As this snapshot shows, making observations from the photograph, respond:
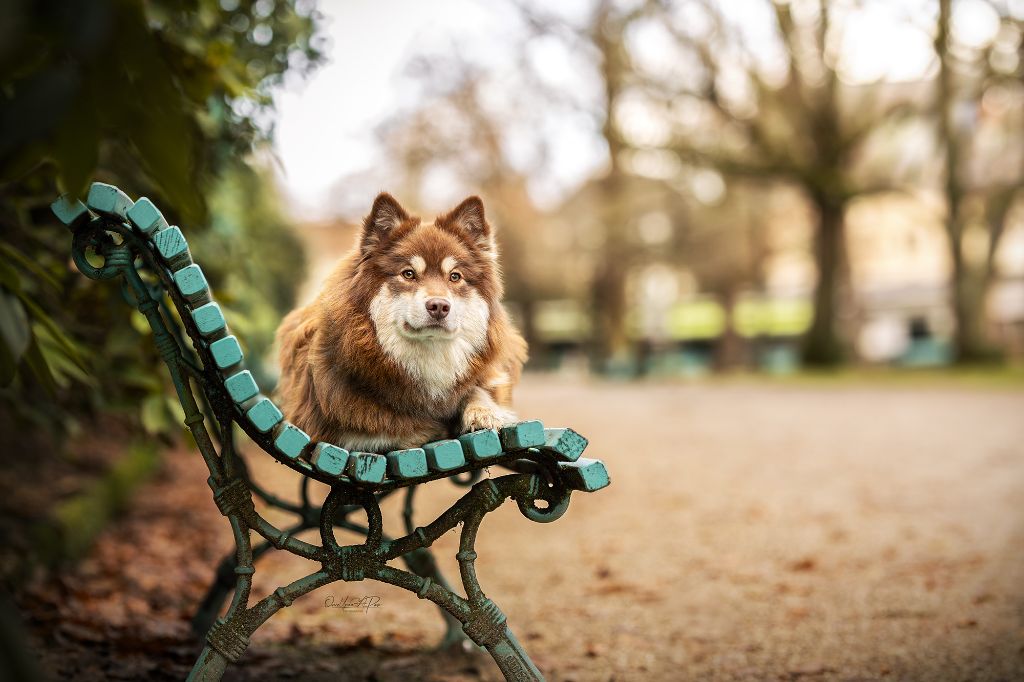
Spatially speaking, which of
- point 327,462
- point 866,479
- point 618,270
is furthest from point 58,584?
point 618,270

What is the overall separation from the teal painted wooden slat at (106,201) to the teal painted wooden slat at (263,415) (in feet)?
2.07

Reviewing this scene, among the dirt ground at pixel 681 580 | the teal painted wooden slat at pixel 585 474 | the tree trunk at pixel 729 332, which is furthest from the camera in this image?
the tree trunk at pixel 729 332

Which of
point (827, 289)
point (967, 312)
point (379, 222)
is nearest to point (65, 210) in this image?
point (379, 222)

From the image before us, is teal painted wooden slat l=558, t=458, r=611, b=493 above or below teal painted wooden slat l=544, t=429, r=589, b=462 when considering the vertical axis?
below

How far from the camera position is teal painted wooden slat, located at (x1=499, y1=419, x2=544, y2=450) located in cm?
210

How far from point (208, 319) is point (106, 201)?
0.42 metres

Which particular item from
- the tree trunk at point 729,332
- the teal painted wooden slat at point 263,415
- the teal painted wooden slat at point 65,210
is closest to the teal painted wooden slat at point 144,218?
the teal painted wooden slat at point 65,210

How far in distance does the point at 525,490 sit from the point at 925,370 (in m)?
17.6

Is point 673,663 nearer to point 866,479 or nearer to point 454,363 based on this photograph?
point 454,363

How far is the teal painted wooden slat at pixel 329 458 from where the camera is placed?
2.09 meters

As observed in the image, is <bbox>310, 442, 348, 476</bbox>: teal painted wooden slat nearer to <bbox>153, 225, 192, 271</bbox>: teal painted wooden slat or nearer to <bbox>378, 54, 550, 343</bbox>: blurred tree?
<bbox>153, 225, 192, 271</bbox>: teal painted wooden slat

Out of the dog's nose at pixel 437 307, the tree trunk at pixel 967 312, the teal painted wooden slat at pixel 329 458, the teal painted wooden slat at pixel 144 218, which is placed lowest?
the teal painted wooden slat at pixel 329 458

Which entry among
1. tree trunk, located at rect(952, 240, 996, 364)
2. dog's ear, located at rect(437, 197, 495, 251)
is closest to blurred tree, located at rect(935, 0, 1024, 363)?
tree trunk, located at rect(952, 240, 996, 364)

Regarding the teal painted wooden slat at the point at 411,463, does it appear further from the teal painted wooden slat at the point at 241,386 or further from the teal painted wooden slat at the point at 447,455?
the teal painted wooden slat at the point at 241,386
